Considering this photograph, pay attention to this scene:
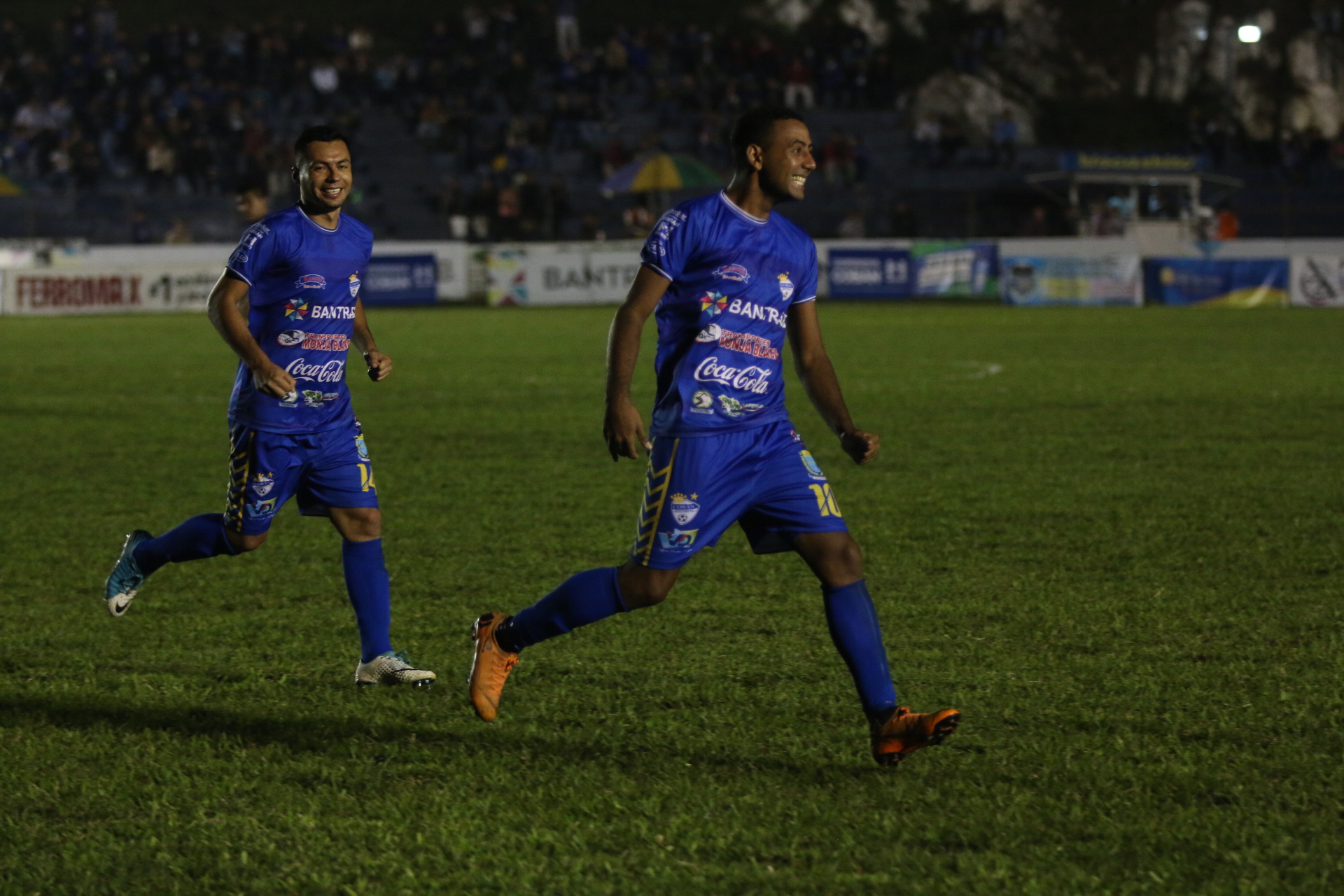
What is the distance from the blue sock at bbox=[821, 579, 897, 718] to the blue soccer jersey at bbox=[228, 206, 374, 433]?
195cm

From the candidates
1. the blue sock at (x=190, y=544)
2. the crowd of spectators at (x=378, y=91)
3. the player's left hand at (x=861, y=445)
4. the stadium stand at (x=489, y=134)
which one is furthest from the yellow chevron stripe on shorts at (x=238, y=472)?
the crowd of spectators at (x=378, y=91)

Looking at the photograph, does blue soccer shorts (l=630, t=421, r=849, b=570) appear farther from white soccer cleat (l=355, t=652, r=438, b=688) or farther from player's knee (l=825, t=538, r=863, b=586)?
white soccer cleat (l=355, t=652, r=438, b=688)

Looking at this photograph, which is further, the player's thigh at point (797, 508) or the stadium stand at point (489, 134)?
the stadium stand at point (489, 134)

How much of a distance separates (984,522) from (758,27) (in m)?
48.9

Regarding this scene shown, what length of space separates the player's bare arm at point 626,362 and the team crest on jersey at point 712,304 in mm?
114

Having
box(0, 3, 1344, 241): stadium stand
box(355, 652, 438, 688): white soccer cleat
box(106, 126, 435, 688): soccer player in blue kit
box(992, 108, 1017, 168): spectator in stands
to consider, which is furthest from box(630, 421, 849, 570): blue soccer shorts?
box(992, 108, 1017, 168): spectator in stands

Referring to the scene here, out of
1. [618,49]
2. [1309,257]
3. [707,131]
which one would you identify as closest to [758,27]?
[618,49]

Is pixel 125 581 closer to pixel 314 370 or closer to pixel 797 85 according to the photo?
pixel 314 370

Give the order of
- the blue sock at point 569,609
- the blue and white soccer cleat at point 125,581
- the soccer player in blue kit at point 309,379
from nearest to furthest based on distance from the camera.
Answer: the blue sock at point 569,609, the soccer player in blue kit at point 309,379, the blue and white soccer cleat at point 125,581

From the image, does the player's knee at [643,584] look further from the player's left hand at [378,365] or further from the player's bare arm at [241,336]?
the player's left hand at [378,365]

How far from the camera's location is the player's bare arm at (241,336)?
17.1 ft

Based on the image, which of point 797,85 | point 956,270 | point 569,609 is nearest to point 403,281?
point 956,270

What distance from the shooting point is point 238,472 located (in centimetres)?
552

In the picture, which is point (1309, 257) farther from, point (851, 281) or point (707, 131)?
point (707, 131)
